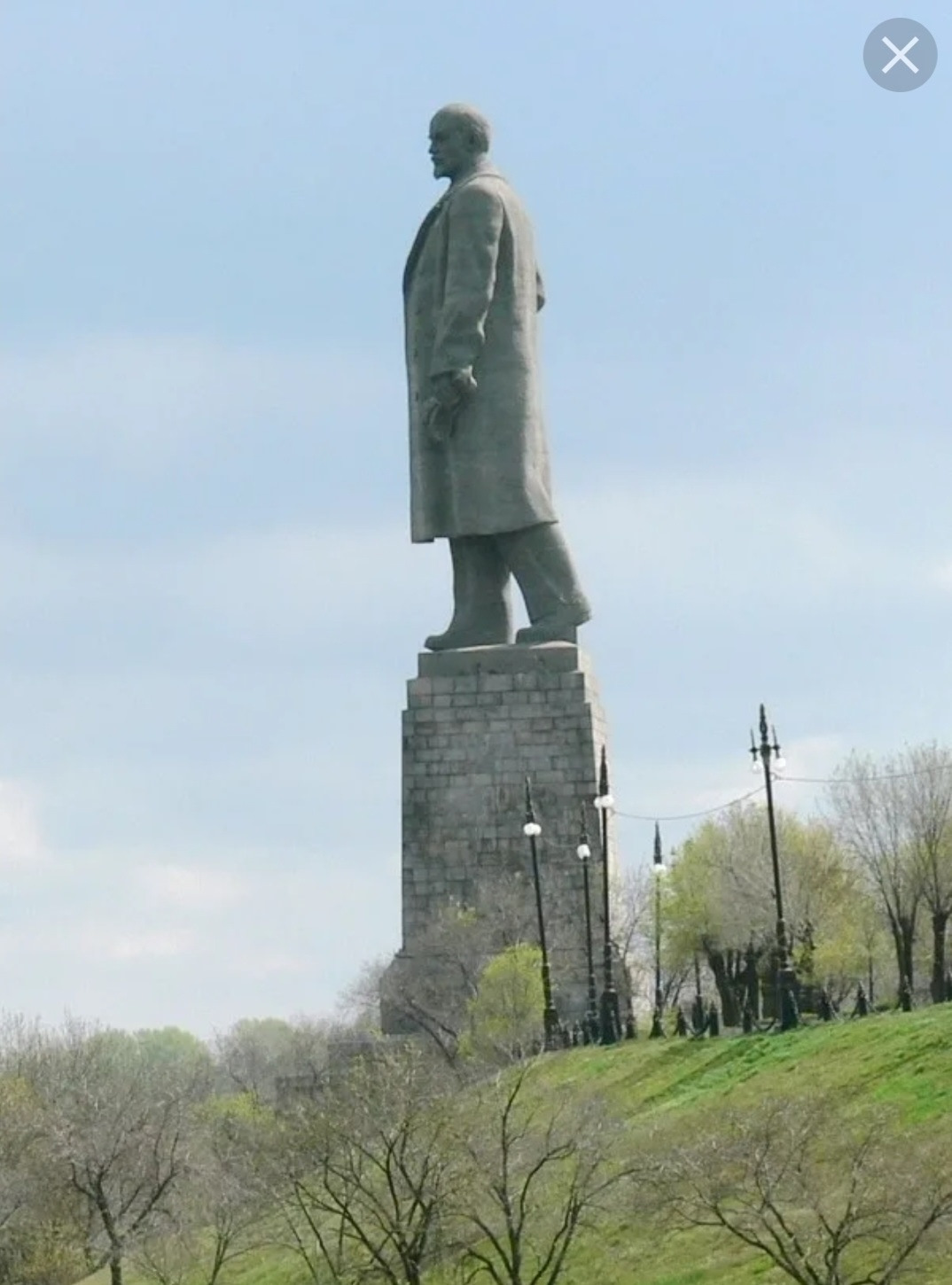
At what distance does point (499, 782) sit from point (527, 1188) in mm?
16071

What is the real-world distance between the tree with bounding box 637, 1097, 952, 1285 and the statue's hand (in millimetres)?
18451

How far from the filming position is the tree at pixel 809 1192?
20.1m

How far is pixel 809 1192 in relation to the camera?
68.7ft

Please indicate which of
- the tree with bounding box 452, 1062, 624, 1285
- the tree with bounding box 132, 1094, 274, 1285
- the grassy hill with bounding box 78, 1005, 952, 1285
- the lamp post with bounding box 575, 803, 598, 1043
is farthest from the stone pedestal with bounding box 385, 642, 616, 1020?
the tree with bounding box 452, 1062, 624, 1285

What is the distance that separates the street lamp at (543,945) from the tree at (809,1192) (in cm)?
1333

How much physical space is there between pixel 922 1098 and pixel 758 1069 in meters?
4.15

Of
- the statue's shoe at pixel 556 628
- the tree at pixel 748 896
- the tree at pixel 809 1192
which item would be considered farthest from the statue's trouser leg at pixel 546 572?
the tree at pixel 809 1192

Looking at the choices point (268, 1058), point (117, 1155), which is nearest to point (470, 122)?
point (117, 1155)

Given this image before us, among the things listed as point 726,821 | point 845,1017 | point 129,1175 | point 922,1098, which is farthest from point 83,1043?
point 922,1098

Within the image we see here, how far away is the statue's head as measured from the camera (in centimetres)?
4066

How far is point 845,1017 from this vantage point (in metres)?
29.9

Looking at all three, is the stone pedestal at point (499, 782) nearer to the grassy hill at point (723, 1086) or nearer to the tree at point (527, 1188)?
the grassy hill at point (723, 1086)

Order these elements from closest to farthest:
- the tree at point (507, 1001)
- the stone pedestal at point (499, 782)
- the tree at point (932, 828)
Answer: the tree at point (507, 1001)
the stone pedestal at point (499, 782)
the tree at point (932, 828)

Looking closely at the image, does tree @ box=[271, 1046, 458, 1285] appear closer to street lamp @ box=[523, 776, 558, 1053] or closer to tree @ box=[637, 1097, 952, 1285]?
tree @ box=[637, 1097, 952, 1285]
